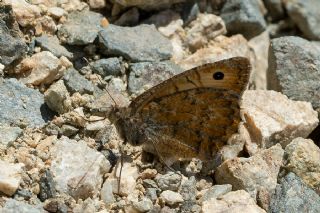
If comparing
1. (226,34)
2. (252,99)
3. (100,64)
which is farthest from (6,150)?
(226,34)

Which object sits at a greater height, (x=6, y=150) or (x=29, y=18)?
(x=29, y=18)

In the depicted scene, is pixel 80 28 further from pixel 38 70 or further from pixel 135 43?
pixel 38 70

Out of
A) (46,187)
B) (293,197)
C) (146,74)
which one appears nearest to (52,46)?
(146,74)

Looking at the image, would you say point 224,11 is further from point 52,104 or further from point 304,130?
point 52,104

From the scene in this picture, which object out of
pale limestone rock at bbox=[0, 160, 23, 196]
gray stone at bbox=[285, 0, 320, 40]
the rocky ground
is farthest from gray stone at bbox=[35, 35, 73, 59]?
gray stone at bbox=[285, 0, 320, 40]

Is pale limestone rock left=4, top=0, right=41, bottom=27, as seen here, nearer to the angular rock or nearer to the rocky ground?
the rocky ground

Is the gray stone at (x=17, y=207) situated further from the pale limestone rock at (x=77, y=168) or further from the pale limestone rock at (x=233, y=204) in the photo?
the pale limestone rock at (x=233, y=204)
